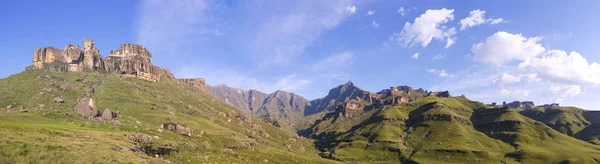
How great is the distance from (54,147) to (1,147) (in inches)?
272

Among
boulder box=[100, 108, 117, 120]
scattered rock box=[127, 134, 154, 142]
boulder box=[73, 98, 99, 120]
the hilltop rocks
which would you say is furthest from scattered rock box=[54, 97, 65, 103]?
scattered rock box=[127, 134, 154, 142]

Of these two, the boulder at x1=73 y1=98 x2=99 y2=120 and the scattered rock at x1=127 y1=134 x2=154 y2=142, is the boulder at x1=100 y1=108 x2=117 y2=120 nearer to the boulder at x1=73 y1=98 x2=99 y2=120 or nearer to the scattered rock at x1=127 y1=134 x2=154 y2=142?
the boulder at x1=73 y1=98 x2=99 y2=120

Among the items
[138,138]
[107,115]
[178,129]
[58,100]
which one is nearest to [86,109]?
[107,115]

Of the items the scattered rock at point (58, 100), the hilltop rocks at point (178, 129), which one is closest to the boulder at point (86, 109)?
the hilltop rocks at point (178, 129)

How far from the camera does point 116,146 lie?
66438 millimetres

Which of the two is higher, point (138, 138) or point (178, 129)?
point (138, 138)

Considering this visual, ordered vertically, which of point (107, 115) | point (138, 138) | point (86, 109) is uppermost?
point (86, 109)

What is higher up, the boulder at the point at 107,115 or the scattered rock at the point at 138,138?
the boulder at the point at 107,115

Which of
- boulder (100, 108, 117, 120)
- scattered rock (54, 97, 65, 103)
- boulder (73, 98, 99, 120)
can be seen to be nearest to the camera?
boulder (73, 98, 99, 120)

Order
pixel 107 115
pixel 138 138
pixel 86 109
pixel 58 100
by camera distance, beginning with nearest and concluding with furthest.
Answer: pixel 138 138, pixel 86 109, pixel 107 115, pixel 58 100

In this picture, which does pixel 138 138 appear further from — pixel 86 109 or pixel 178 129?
pixel 86 109

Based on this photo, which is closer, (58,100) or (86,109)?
(86,109)

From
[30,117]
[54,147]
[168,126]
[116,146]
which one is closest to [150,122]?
[168,126]

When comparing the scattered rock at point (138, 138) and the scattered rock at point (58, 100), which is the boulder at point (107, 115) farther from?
the scattered rock at point (138, 138)
